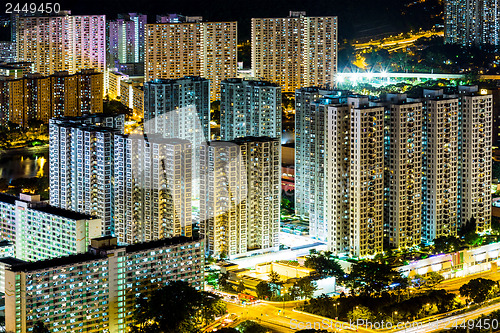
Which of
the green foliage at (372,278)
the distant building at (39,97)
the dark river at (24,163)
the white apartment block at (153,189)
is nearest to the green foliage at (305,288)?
the green foliage at (372,278)

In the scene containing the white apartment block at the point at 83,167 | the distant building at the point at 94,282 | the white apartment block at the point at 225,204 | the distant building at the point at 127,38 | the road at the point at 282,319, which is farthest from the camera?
the distant building at the point at 127,38

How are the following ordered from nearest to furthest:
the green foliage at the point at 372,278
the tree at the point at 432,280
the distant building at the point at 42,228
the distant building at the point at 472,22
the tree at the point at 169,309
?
the tree at the point at 169,309, the green foliage at the point at 372,278, the distant building at the point at 42,228, the tree at the point at 432,280, the distant building at the point at 472,22

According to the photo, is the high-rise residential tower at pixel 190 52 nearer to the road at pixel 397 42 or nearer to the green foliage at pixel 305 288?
the road at pixel 397 42

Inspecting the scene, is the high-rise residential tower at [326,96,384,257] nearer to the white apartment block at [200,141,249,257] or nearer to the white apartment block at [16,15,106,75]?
the white apartment block at [200,141,249,257]

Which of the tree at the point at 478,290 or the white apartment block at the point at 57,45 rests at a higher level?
the white apartment block at the point at 57,45

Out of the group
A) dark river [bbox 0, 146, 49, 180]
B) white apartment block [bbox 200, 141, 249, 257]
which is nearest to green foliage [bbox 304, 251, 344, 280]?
white apartment block [bbox 200, 141, 249, 257]

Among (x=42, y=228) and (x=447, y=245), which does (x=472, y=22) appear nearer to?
(x=447, y=245)

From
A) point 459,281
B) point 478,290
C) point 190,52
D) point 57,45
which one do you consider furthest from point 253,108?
point 57,45
